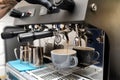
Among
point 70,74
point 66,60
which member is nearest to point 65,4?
point 66,60

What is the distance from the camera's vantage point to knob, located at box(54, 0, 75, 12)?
0.35 meters

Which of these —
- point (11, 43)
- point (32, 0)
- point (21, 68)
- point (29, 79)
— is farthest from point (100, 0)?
point (11, 43)

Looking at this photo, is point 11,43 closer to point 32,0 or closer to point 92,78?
point 92,78

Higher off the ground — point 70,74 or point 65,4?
point 65,4

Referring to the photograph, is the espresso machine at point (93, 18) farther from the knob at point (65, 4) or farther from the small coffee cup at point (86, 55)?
the small coffee cup at point (86, 55)

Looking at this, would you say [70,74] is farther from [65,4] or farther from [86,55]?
[65,4]

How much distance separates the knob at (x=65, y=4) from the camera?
0.35 metres

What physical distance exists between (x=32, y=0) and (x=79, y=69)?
0.46m

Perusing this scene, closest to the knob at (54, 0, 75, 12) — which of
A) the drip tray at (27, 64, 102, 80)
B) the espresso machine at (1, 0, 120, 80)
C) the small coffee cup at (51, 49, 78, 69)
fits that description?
the espresso machine at (1, 0, 120, 80)

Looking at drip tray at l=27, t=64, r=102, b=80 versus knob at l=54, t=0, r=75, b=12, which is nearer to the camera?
knob at l=54, t=0, r=75, b=12

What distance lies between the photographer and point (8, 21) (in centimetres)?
132

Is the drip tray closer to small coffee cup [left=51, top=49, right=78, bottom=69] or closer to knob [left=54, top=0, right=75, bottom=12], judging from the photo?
small coffee cup [left=51, top=49, right=78, bottom=69]

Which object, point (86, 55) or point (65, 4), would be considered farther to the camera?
point (86, 55)

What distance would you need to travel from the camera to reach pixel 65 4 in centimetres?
36
